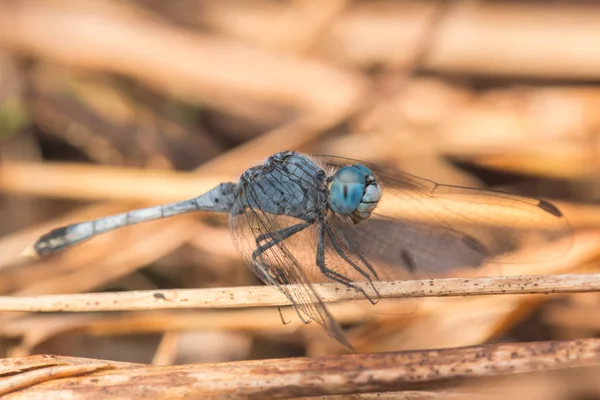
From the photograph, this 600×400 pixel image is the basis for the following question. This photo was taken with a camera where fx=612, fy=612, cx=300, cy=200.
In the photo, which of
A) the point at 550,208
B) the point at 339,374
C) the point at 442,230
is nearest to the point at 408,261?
the point at 442,230

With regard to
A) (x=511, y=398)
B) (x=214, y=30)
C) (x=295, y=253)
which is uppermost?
(x=214, y=30)

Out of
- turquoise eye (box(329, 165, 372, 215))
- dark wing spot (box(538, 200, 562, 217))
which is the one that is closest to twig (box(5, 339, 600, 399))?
turquoise eye (box(329, 165, 372, 215))

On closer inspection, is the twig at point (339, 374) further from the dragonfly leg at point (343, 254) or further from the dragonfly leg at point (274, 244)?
the dragonfly leg at point (343, 254)

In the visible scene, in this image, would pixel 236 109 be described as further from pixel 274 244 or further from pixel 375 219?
pixel 274 244

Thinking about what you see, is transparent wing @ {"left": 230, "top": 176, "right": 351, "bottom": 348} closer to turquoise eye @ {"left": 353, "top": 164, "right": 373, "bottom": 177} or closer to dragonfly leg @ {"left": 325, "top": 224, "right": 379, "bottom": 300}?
dragonfly leg @ {"left": 325, "top": 224, "right": 379, "bottom": 300}

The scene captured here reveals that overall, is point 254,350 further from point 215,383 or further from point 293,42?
point 293,42

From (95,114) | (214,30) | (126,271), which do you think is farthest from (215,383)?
(214,30)

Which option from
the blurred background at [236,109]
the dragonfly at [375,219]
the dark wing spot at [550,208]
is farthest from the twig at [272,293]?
the blurred background at [236,109]
